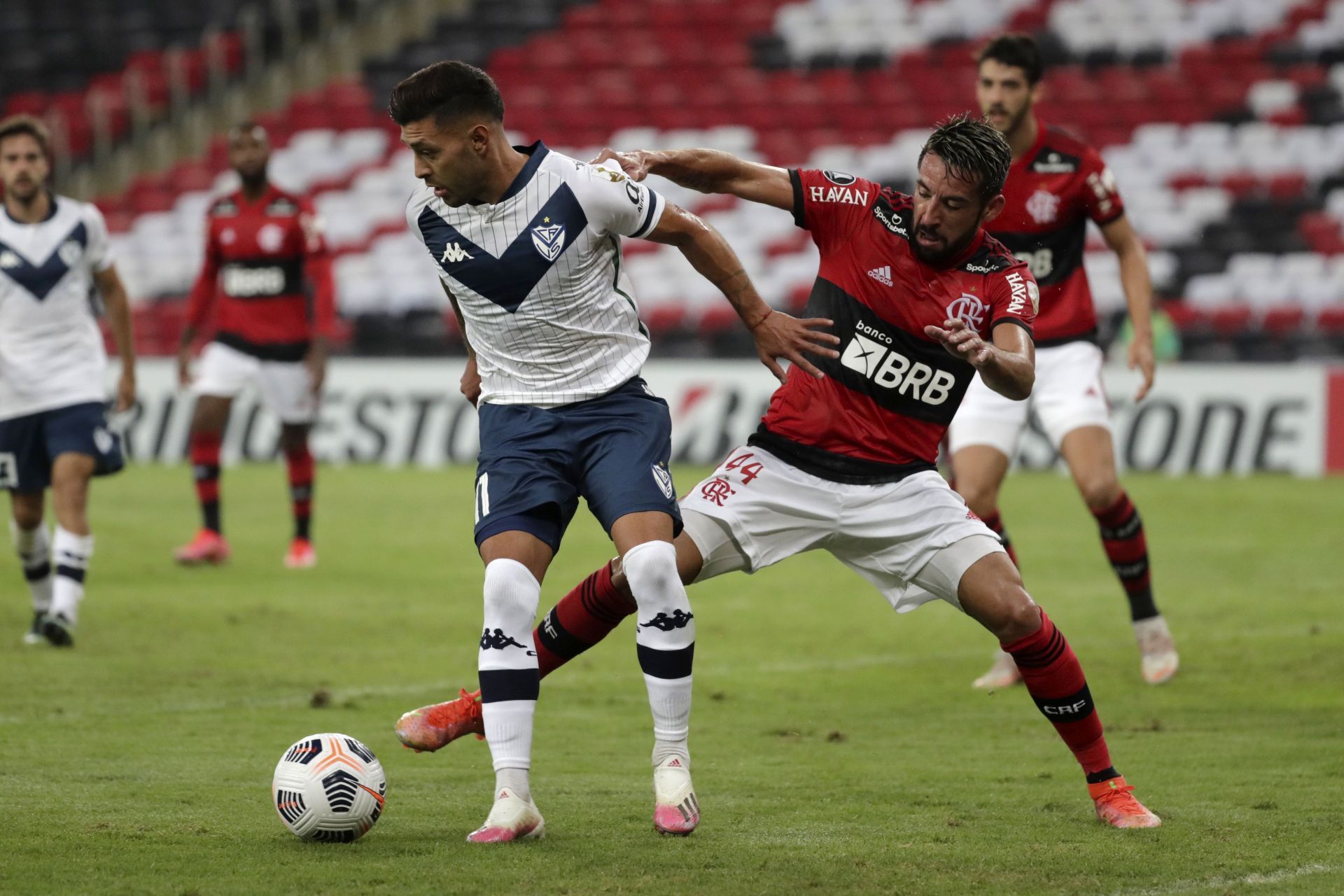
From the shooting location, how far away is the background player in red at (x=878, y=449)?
544 cm

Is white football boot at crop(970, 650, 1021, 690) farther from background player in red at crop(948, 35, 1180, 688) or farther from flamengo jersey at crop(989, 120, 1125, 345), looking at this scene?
flamengo jersey at crop(989, 120, 1125, 345)

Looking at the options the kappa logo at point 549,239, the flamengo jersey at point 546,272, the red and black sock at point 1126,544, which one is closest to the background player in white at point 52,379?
the flamengo jersey at point 546,272

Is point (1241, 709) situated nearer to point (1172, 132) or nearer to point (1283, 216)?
point (1283, 216)

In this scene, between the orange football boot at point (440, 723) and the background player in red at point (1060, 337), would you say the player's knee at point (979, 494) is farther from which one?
the orange football boot at point (440, 723)

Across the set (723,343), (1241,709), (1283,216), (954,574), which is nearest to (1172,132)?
(1283,216)

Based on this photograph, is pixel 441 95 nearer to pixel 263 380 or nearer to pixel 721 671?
pixel 721 671

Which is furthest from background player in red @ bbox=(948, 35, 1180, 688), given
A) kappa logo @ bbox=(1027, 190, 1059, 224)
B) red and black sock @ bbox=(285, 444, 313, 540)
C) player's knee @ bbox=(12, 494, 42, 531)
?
red and black sock @ bbox=(285, 444, 313, 540)

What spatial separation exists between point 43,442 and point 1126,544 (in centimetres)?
541

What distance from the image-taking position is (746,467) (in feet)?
19.0

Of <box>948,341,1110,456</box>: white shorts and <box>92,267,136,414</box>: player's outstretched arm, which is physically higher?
<box>948,341,1110,456</box>: white shorts

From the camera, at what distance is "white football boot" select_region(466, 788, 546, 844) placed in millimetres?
4941

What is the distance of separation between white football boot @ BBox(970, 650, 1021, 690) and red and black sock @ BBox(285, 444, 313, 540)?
18.0ft

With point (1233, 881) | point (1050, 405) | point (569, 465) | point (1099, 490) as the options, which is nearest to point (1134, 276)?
point (1050, 405)

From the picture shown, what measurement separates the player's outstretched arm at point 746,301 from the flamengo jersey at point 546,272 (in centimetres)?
9
